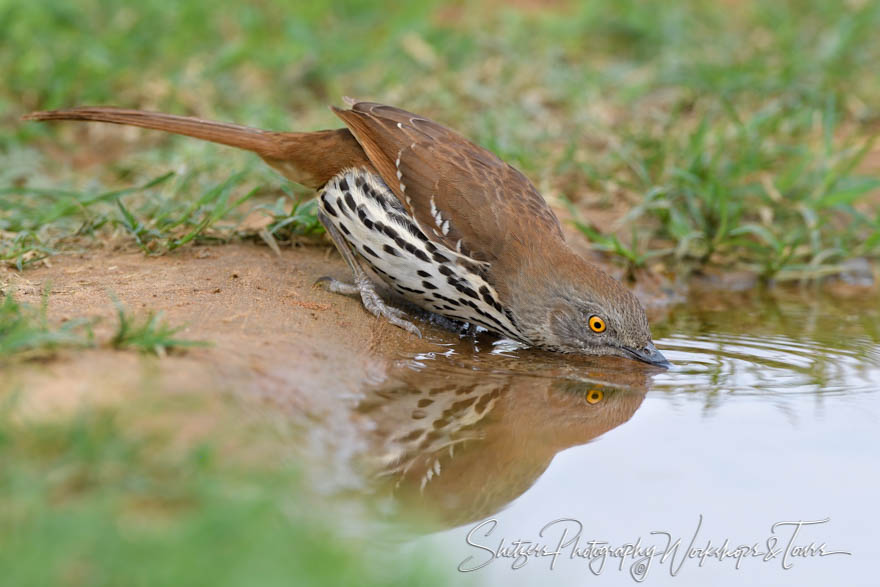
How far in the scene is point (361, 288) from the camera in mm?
4996

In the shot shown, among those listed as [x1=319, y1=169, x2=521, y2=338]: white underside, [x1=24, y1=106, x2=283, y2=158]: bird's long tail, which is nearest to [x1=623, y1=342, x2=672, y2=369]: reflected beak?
[x1=319, y1=169, x2=521, y2=338]: white underside

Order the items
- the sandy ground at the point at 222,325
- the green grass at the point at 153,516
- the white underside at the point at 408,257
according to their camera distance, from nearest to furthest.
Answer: the green grass at the point at 153,516, the sandy ground at the point at 222,325, the white underside at the point at 408,257

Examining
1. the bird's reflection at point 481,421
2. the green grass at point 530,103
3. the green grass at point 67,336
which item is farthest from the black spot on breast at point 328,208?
the green grass at point 67,336

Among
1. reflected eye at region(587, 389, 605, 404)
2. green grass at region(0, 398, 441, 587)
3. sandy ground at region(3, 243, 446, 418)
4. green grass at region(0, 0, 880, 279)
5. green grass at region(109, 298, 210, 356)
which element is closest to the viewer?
green grass at region(0, 398, 441, 587)

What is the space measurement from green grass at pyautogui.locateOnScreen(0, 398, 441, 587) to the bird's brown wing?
1.92m

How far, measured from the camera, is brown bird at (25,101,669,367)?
470 centimetres

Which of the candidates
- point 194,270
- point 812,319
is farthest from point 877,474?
point 194,270

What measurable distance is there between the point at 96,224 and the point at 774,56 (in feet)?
19.6

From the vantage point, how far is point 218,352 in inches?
144

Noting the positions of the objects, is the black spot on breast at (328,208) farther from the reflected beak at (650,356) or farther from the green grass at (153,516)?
the green grass at (153,516)

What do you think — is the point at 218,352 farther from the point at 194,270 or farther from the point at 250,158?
the point at 250,158

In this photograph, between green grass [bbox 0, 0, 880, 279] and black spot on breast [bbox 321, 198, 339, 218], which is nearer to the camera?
black spot on breast [bbox 321, 198, 339, 218]

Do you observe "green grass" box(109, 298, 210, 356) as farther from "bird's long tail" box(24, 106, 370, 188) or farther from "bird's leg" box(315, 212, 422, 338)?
"bird's long tail" box(24, 106, 370, 188)

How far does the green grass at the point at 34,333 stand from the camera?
3332mm
